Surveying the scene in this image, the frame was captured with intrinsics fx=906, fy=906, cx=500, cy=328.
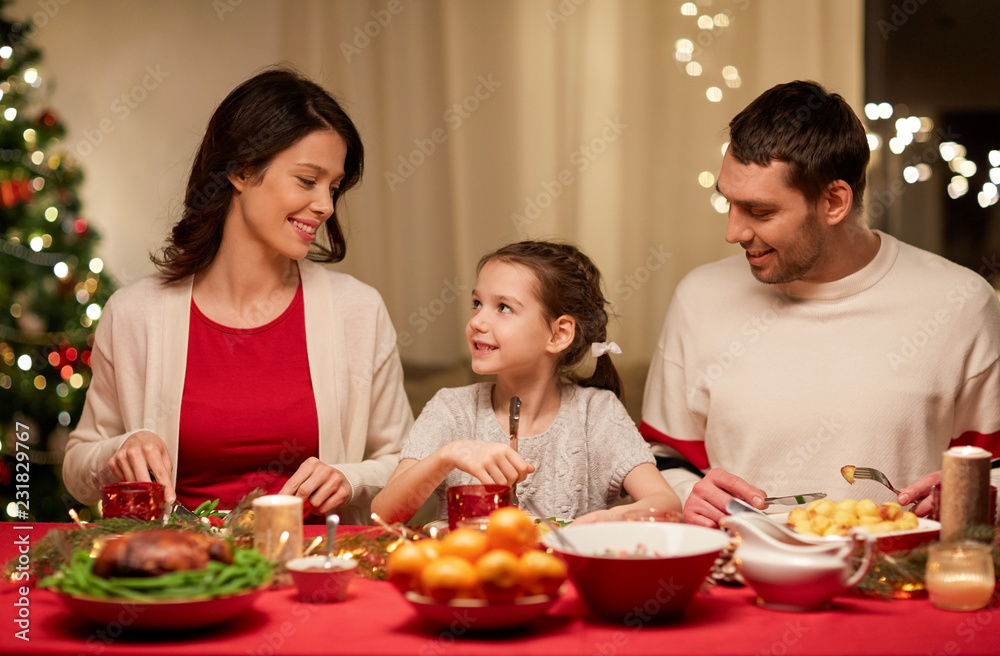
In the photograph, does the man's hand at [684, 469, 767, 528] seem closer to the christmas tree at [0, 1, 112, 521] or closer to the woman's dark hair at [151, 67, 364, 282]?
the woman's dark hair at [151, 67, 364, 282]

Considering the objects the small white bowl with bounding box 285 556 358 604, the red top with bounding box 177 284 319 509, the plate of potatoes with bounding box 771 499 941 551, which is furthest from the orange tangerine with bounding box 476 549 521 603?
the red top with bounding box 177 284 319 509

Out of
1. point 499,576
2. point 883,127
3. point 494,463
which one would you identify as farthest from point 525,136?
point 499,576

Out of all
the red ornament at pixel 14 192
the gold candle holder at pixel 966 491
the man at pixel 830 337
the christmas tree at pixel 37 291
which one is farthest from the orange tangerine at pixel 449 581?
the red ornament at pixel 14 192

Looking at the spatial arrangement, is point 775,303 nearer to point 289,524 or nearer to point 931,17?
point 289,524

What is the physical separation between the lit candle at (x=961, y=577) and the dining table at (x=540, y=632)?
0.02 m

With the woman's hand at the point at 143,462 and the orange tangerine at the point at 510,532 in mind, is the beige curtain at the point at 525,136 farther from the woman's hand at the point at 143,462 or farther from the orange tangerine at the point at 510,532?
the orange tangerine at the point at 510,532

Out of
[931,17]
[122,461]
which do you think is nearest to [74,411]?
[122,461]

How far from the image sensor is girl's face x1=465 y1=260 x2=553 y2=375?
2037mm

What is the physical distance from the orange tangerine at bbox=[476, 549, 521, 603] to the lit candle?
1.79 feet

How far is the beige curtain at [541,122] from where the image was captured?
3236 millimetres

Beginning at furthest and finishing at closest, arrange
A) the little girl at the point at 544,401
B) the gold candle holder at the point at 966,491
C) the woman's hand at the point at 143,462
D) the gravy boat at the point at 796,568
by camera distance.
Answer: the little girl at the point at 544,401, the woman's hand at the point at 143,462, the gold candle holder at the point at 966,491, the gravy boat at the point at 796,568

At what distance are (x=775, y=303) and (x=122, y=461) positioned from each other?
1.51 meters

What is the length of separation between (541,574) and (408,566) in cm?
16

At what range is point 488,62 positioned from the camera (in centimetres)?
338
